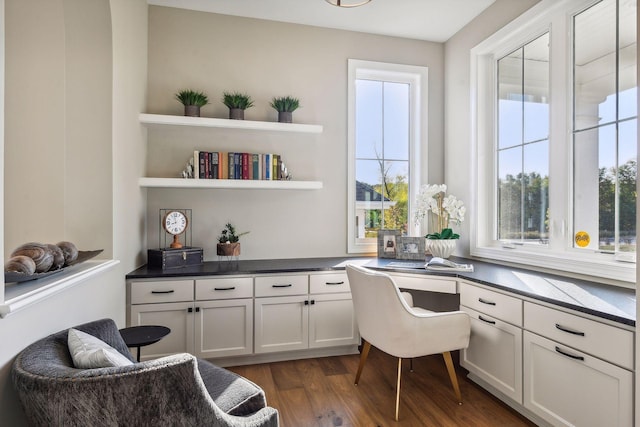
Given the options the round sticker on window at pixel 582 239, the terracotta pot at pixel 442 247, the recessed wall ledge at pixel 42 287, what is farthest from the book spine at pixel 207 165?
the round sticker on window at pixel 582 239

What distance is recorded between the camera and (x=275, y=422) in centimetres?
131

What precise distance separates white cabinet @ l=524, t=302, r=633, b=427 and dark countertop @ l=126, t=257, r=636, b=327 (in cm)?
7

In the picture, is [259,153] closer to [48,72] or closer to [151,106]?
[151,106]

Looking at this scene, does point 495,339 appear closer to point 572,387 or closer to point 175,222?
point 572,387

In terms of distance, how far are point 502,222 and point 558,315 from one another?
138 centimetres

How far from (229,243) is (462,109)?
241 centimetres

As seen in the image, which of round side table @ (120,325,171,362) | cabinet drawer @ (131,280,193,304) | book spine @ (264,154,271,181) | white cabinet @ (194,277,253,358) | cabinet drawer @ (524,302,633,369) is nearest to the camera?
cabinet drawer @ (524,302,633,369)

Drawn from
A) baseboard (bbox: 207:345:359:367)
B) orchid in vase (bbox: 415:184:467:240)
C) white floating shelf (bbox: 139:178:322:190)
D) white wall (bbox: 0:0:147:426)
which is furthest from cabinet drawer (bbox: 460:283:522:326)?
white wall (bbox: 0:0:147:426)

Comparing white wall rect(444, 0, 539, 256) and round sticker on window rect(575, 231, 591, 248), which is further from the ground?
white wall rect(444, 0, 539, 256)

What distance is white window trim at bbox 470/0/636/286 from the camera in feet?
7.37

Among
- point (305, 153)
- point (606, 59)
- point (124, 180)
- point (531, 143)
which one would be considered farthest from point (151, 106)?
point (606, 59)

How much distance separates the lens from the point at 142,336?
1.92 m

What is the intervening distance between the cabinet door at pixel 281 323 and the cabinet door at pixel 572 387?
1496mm

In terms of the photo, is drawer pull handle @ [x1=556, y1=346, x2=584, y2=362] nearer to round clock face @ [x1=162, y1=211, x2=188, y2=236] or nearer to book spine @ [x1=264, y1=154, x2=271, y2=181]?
book spine @ [x1=264, y1=154, x2=271, y2=181]
